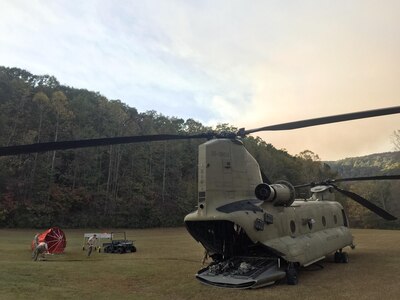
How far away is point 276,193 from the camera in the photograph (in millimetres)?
13289

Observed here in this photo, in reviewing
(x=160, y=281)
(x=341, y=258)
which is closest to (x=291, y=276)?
(x=160, y=281)

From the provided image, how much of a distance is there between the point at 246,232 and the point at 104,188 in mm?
48900

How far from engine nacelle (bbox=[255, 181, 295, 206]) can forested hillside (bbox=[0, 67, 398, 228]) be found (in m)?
38.0

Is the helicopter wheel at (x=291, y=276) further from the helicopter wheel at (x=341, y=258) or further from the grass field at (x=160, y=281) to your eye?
the helicopter wheel at (x=341, y=258)

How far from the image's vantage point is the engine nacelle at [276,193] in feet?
42.9

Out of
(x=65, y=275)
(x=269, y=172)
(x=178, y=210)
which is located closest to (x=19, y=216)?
(x=178, y=210)

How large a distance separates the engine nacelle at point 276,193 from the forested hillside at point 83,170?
1495 inches

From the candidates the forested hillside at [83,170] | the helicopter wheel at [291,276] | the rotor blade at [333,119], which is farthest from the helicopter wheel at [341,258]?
the forested hillside at [83,170]

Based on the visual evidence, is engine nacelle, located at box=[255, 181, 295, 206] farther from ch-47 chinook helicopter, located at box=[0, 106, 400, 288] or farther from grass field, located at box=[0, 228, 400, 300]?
grass field, located at box=[0, 228, 400, 300]

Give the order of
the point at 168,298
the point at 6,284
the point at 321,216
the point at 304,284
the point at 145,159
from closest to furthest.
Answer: the point at 168,298
the point at 6,284
the point at 304,284
the point at 321,216
the point at 145,159

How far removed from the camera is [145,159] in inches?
2594

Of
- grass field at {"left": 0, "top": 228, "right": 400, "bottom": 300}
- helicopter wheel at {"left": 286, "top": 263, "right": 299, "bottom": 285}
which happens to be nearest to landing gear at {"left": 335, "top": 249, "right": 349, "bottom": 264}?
grass field at {"left": 0, "top": 228, "right": 400, "bottom": 300}

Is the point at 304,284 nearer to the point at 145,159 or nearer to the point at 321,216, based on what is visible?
the point at 321,216

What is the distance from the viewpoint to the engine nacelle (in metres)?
13.1
